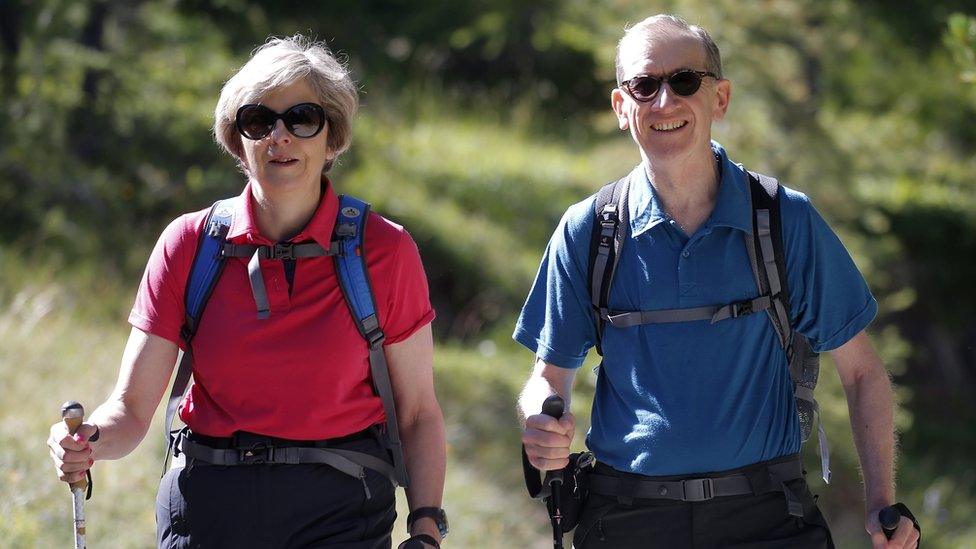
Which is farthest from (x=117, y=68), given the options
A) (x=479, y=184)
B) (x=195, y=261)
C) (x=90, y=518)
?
(x=195, y=261)

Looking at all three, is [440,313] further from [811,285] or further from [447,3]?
[811,285]

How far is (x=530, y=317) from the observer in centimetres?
332

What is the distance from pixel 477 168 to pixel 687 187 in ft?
35.4

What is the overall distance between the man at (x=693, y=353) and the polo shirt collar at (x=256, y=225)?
610 millimetres

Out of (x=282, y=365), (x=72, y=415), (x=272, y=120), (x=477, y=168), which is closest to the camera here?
(x=72, y=415)

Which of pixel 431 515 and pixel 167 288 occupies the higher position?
pixel 167 288

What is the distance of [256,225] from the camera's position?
3.24 meters

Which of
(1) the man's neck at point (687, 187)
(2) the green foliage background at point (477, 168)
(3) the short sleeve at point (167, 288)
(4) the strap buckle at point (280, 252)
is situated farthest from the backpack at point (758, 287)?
(2) the green foliage background at point (477, 168)

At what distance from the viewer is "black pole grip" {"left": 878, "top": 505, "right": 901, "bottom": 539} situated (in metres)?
2.97

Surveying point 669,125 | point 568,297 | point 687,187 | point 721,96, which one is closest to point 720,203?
point 687,187

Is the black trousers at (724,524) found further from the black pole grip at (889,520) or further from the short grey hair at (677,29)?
the short grey hair at (677,29)

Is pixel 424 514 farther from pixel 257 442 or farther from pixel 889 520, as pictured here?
pixel 889 520

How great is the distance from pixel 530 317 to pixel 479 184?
408 inches

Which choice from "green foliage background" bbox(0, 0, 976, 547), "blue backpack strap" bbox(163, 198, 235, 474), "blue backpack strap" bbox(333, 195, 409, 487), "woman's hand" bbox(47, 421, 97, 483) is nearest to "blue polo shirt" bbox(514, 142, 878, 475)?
"blue backpack strap" bbox(333, 195, 409, 487)
